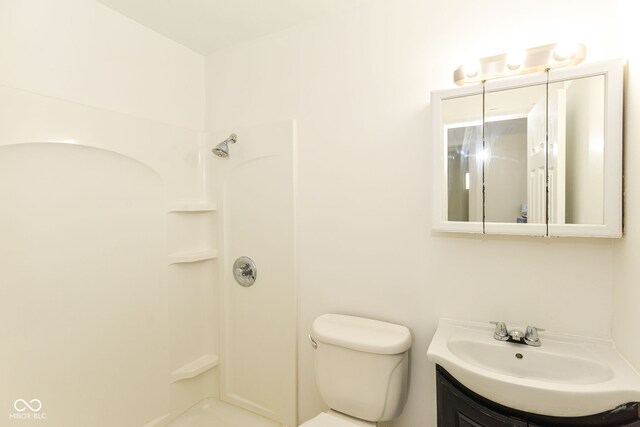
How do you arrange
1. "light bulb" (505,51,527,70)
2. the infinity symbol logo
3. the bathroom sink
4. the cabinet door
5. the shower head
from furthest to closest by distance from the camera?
the shower head
the infinity symbol logo
"light bulb" (505,51,527,70)
the cabinet door
the bathroom sink

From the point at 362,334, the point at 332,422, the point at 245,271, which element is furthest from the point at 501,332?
the point at 245,271

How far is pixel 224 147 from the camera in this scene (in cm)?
184

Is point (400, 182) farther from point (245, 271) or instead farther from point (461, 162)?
point (245, 271)

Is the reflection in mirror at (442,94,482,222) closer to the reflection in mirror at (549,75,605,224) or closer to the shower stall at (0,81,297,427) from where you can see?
the reflection in mirror at (549,75,605,224)

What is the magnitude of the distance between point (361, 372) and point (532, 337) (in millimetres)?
685

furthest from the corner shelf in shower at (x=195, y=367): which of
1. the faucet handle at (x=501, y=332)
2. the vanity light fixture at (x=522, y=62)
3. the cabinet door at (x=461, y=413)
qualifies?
the vanity light fixture at (x=522, y=62)

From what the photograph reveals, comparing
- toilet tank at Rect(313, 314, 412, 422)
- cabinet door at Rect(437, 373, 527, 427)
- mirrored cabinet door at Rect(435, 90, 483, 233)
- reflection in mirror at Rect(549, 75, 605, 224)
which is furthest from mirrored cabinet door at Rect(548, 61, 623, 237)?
toilet tank at Rect(313, 314, 412, 422)

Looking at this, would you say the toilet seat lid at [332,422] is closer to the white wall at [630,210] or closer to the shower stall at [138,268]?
the shower stall at [138,268]

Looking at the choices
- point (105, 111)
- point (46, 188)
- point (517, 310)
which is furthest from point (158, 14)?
point (517, 310)

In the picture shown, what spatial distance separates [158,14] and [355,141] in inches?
46.9

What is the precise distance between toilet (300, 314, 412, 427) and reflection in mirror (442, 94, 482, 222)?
597mm

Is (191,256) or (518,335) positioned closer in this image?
(518,335)

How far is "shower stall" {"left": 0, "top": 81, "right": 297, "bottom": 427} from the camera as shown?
129cm

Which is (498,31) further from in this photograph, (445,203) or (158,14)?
(158,14)
